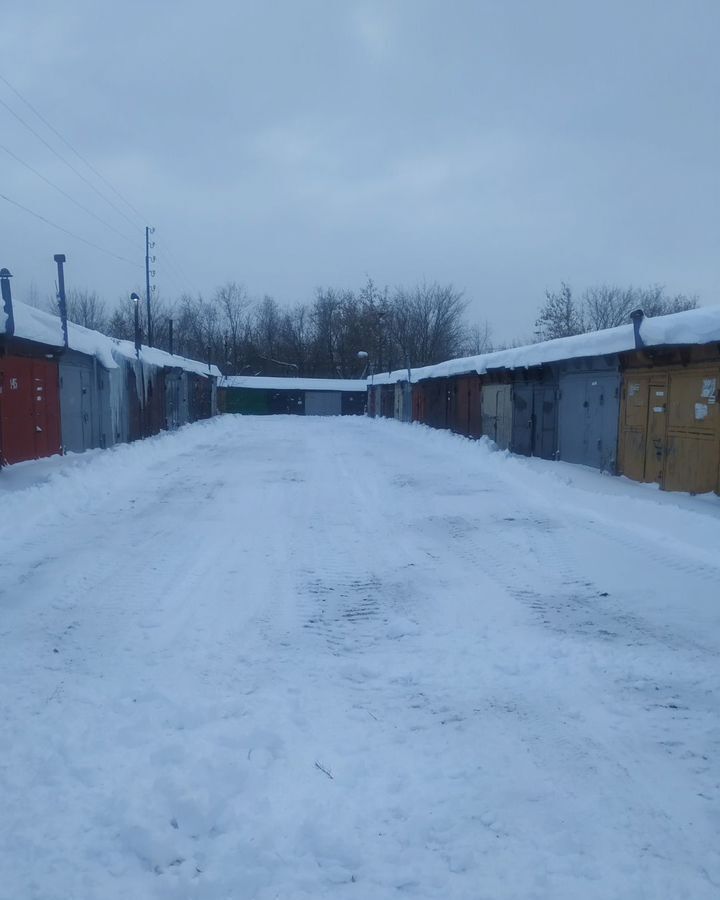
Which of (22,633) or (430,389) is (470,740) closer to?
(22,633)

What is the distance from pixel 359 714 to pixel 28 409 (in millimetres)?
12554

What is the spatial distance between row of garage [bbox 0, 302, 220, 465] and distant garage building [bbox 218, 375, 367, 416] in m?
37.3

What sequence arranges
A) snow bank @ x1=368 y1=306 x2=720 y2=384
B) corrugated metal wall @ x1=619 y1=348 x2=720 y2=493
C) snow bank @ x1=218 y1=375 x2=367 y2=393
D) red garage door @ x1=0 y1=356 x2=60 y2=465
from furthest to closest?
snow bank @ x1=218 y1=375 x2=367 y2=393
red garage door @ x1=0 y1=356 x2=60 y2=465
corrugated metal wall @ x1=619 y1=348 x2=720 y2=493
snow bank @ x1=368 y1=306 x2=720 y2=384

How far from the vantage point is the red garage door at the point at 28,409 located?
13570mm

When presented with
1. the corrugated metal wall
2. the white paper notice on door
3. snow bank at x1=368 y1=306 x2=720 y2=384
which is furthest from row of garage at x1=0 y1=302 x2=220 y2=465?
the white paper notice on door

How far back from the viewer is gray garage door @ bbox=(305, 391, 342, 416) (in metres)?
65.1

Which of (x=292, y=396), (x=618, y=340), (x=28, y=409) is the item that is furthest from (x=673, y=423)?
(x=292, y=396)

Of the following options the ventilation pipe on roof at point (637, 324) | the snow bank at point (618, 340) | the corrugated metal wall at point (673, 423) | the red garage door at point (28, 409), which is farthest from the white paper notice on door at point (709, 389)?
the red garage door at point (28, 409)

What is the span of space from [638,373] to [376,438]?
16414mm

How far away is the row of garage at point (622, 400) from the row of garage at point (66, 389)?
1031cm

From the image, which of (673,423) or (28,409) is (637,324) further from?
(28,409)

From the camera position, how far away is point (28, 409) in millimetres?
14555

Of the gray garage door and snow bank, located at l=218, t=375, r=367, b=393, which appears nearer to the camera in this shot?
snow bank, located at l=218, t=375, r=367, b=393

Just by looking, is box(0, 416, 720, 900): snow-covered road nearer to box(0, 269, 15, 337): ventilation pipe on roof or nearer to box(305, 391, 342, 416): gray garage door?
box(0, 269, 15, 337): ventilation pipe on roof
